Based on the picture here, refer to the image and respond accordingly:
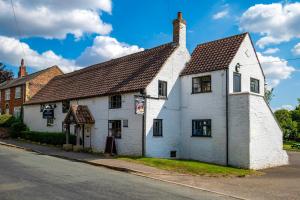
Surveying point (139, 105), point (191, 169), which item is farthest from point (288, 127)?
point (191, 169)

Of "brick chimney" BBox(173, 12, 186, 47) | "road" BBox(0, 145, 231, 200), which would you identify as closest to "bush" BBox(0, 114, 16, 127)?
"brick chimney" BBox(173, 12, 186, 47)

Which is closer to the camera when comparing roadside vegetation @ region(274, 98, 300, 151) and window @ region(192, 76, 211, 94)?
window @ region(192, 76, 211, 94)

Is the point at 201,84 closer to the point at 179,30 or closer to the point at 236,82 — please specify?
the point at 236,82

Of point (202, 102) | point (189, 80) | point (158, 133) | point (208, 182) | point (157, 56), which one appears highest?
point (157, 56)

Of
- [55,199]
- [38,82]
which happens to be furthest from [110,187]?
[38,82]

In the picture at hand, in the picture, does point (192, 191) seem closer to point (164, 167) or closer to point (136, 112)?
point (164, 167)

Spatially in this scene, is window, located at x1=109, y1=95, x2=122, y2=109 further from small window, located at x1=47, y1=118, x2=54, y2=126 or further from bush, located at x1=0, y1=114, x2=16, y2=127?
bush, located at x1=0, y1=114, x2=16, y2=127

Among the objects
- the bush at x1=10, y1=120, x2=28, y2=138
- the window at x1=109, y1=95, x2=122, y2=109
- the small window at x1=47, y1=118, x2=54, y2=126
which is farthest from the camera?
the bush at x1=10, y1=120, x2=28, y2=138

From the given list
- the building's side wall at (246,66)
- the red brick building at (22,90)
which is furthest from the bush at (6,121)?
the building's side wall at (246,66)

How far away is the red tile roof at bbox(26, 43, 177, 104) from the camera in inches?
969

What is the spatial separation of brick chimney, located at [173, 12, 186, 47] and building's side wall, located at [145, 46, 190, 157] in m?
0.56

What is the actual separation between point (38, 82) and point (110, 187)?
3300 centimetres

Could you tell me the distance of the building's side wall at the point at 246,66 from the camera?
23.3m

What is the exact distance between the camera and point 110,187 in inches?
478
